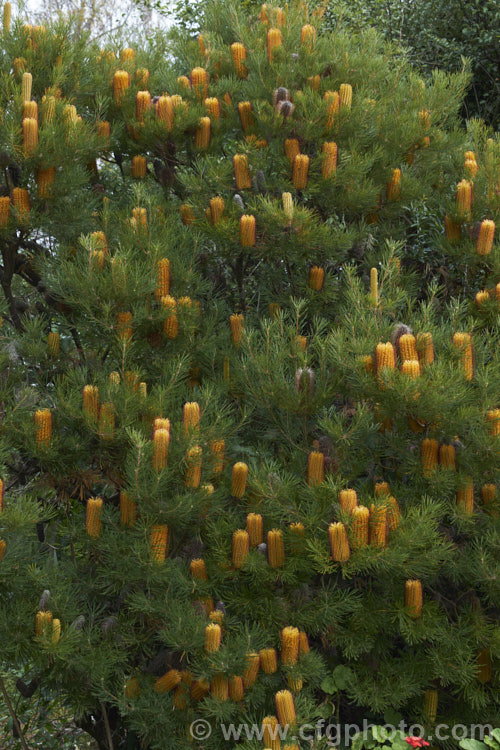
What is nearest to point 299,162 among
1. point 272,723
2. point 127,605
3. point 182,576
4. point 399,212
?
point 399,212

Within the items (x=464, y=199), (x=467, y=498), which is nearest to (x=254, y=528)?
(x=467, y=498)

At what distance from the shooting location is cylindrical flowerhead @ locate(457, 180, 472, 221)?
A: 125 inches

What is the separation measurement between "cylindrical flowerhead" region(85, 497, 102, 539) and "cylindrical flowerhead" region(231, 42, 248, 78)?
206cm

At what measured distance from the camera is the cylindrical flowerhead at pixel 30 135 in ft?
9.25

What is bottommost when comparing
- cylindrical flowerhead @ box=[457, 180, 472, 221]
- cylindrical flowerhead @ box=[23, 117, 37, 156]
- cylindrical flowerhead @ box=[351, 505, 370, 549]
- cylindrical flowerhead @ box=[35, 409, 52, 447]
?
cylindrical flowerhead @ box=[351, 505, 370, 549]

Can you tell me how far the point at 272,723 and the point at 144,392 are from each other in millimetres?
1177

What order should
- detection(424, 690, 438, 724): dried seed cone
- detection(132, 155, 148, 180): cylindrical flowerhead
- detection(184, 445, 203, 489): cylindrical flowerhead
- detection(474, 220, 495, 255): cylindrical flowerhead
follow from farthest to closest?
detection(132, 155, 148, 180): cylindrical flowerhead → detection(474, 220, 495, 255): cylindrical flowerhead → detection(424, 690, 438, 724): dried seed cone → detection(184, 445, 203, 489): cylindrical flowerhead

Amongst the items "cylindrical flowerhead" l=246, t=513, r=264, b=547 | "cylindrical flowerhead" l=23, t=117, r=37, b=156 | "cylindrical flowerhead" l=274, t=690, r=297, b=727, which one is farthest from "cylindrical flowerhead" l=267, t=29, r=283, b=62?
"cylindrical flowerhead" l=274, t=690, r=297, b=727

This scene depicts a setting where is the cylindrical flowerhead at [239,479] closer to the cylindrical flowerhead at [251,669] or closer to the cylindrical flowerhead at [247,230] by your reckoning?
the cylindrical flowerhead at [251,669]

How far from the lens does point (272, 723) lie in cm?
260

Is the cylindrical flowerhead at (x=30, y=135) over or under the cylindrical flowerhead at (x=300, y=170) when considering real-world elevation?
over

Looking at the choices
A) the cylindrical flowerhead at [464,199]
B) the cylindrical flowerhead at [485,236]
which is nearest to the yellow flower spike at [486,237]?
the cylindrical flowerhead at [485,236]

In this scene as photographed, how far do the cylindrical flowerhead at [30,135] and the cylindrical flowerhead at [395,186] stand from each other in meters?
1.48

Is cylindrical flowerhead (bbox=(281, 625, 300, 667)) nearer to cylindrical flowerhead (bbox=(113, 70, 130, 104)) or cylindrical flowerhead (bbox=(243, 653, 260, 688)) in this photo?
cylindrical flowerhead (bbox=(243, 653, 260, 688))
